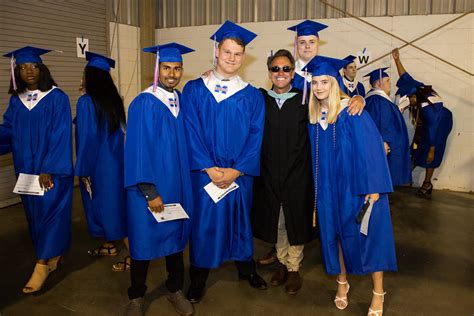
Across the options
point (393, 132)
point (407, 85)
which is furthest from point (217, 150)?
point (407, 85)

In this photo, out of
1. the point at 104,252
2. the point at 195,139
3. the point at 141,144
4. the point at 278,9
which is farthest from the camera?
the point at 278,9

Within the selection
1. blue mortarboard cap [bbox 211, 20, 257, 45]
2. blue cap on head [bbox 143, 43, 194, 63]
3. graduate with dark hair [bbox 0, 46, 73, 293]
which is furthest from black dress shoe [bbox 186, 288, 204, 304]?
blue mortarboard cap [bbox 211, 20, 257, 45]

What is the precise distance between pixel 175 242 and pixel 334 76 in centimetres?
140

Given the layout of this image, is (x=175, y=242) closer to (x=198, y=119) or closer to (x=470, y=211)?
(x=198, y=119)

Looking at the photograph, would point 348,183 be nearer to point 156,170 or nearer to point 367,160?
point 367,160

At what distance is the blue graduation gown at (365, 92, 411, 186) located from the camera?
491 centimetres

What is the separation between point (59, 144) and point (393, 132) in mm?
3657

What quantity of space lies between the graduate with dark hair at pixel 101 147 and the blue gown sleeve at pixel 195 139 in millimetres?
773

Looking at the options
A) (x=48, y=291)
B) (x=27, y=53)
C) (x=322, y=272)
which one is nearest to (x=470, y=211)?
(x=322, y=272)

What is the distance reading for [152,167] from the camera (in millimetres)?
2449

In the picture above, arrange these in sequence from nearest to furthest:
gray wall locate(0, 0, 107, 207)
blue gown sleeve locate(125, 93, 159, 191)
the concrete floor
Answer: blue gown sleeve locate(125, 93, 159, 191), the concrete floor, gray wall locate(0, 0, 107, 207)

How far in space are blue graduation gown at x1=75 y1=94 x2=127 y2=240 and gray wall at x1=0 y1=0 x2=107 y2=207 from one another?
8.11 ft

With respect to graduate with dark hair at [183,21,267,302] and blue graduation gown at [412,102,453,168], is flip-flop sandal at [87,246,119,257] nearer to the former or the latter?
graduate with dark hair at [183,21,267,302]

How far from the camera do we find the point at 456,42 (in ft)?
18.9
